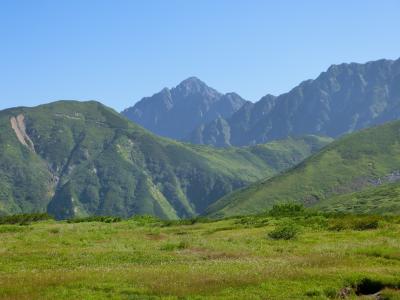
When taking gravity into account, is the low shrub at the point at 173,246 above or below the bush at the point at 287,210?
above

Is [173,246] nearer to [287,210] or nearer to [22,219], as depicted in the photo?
[287,210]

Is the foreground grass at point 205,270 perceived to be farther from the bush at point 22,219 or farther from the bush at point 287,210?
the bush at point 22,219

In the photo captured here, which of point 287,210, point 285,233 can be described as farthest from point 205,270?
point 287,210

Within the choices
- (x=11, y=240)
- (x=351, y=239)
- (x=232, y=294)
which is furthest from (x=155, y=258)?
(x=11, y=240)

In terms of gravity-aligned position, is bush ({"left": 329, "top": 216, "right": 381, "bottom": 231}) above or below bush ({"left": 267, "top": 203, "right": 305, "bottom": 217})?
above

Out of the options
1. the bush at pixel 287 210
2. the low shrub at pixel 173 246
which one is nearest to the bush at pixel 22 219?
the bush at pixel 287 210

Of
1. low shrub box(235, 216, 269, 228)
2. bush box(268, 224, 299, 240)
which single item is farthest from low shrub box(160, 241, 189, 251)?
low shrub box(235, 216, 269, 228)

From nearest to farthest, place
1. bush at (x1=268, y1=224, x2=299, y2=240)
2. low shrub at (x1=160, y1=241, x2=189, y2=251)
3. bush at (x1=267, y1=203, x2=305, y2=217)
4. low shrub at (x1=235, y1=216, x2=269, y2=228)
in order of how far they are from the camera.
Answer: low shrub at (x1=160, y1=241, x2=189, y2=251) < bush at (x1=268, y1=224, x2=299, y2=240) < low shrub at (x1=235, y1=216, x2=269, y2=228) < bush at (x1=267, y1=203, x2=305, y2=217)

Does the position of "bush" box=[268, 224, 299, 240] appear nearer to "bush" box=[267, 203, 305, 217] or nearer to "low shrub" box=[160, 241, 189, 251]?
A: "low shrub" box=[160, 241, 189, 251]

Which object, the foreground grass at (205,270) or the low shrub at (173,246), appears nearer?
the foreground grass at (205,270)

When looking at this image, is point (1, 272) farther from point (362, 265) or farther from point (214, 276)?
point (362, 265)

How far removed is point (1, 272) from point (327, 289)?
19.1m

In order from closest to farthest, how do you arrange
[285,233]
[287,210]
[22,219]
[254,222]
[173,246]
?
[173,246], [285,233], [254,222], [287,210], [22,219]

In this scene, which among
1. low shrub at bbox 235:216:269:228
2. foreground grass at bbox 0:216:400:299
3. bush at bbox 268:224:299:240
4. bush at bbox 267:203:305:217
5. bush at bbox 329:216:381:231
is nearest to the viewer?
foreground grass at bbox 0:216:400:299
